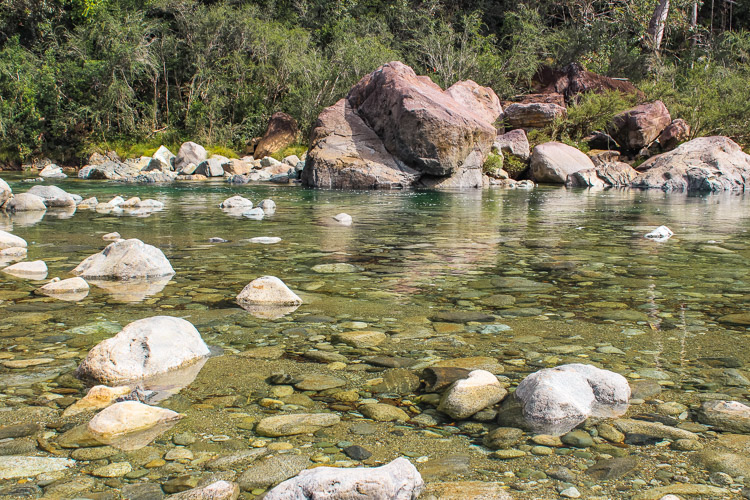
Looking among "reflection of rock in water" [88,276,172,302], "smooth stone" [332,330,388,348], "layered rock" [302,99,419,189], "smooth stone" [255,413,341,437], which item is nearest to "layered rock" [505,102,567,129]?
"layered rock" [302,99,419,189]

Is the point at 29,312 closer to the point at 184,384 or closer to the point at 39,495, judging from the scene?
the point at 184,384

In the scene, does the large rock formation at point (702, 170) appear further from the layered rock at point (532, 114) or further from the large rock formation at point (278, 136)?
the large rock formation at point (278, 136)

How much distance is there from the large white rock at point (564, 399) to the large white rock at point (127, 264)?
2735mm

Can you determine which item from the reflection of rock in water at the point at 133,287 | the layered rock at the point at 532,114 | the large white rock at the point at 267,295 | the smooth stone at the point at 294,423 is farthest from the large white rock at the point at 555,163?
the smooth stone at the point at 294,423

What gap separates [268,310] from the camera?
3.22 metres

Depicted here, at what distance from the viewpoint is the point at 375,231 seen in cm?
671

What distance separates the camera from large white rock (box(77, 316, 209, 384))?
7.34ft

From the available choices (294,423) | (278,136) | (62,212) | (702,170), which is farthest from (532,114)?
(294,423)

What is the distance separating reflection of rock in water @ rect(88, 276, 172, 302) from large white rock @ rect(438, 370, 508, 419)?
2027mm

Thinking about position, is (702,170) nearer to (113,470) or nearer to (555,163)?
(555,163)

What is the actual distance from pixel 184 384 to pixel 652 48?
1163 inches

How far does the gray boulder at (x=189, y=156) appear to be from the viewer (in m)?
20.2

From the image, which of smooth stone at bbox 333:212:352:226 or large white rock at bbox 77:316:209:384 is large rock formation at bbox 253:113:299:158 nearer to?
smooth stone at bbox 333:212:352:226

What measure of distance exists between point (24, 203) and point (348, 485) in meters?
9.05
